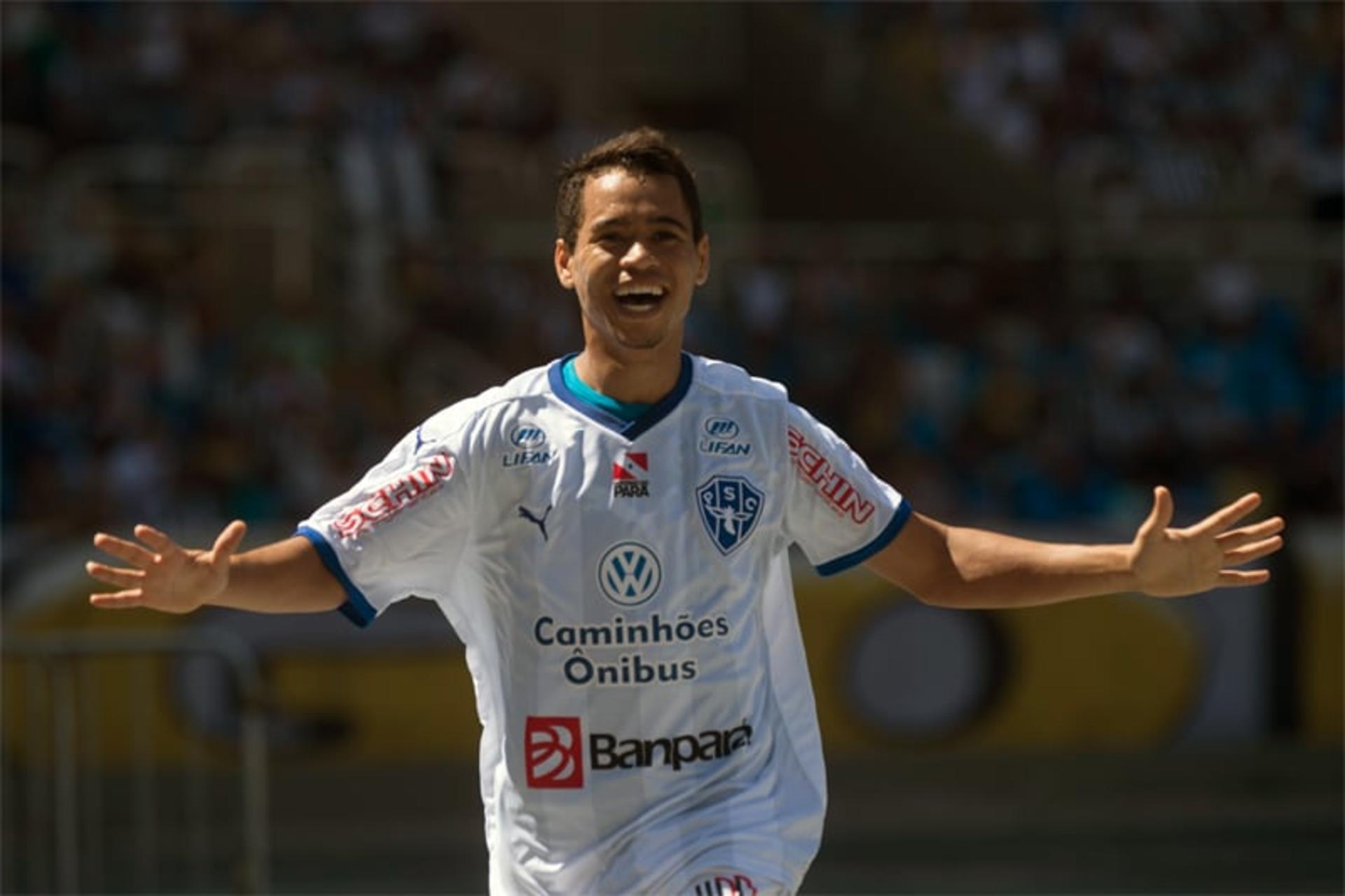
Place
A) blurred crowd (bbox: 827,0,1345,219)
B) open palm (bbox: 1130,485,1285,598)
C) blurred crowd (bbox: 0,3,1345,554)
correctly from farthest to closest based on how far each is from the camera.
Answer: blurred crowd (bbox: 827,0,1345,219), blurred crowd (bbox: 0,3,1345,554), open palm (bbox: 1130,485,1285,598)

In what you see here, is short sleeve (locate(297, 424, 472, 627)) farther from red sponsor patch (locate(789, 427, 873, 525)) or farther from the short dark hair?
red sponsor patch (locate(789, 427, 873, 525))

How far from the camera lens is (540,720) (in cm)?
493

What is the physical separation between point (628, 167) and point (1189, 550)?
1439mm

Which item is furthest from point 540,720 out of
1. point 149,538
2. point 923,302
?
point 923,302

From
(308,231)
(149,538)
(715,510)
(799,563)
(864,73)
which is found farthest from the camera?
(864,73)

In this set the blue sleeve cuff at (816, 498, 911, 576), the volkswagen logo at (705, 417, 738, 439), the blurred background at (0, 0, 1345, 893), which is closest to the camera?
the volkswagen logo at (705, 417, 738, 439)

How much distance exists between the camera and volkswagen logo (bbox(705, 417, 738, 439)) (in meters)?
5.07

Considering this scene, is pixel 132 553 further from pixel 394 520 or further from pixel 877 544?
pixel 877 544

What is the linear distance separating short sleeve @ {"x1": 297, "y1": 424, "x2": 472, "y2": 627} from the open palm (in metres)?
1.44

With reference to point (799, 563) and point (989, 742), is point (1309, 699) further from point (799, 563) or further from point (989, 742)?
point (799, 563)

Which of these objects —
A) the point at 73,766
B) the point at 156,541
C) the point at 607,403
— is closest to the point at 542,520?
the point at 607,403

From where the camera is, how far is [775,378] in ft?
56.2

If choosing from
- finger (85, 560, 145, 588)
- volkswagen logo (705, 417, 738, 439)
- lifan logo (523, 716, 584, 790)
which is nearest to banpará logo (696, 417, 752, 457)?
volkswagen logo (705, 417, 738, 439)

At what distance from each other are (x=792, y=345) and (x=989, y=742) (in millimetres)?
3585
